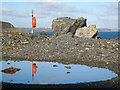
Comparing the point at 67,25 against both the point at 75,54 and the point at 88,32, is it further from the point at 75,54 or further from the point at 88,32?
the point at 75,54

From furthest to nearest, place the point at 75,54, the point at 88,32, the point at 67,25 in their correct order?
the point at 67,25 → the point at 88,32 → the point at 75,54

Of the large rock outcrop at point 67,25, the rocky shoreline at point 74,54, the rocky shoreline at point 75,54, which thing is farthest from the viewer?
the large rock outcrop at point 67,25

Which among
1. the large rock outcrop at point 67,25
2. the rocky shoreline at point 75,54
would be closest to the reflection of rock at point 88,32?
the large rock outcrop at point 67,25

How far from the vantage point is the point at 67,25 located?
48.2m

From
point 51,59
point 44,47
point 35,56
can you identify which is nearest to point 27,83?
point 51,59

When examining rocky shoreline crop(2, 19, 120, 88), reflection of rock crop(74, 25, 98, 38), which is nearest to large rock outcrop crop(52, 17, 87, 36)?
reflection of rock crop(74, 25, 98, 38)

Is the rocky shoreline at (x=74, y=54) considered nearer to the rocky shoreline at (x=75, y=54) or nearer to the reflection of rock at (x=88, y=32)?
the rocky shoreline at (x=75, y=54)

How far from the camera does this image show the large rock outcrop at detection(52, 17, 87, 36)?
47781 mm

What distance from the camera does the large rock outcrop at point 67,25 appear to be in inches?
1881

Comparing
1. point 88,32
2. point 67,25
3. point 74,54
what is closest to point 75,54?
point 74,54

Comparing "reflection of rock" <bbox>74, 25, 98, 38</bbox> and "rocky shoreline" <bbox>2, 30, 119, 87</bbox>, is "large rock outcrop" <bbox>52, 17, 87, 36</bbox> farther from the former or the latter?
"rocky shoreline" <bbox>2, 30, 119, 87</bbox>

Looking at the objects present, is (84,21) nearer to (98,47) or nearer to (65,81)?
(98,47)

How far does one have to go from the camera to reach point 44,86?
11.6m

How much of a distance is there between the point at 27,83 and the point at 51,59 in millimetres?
9475
